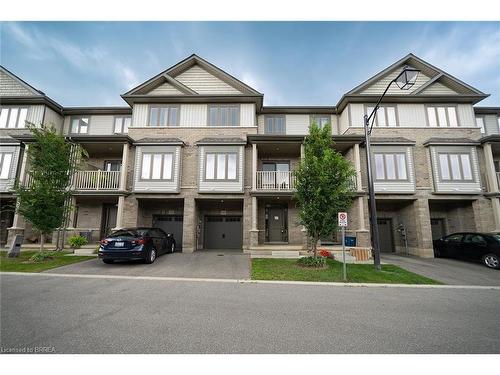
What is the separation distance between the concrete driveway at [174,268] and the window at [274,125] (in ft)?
33.6

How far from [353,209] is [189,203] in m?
10.7

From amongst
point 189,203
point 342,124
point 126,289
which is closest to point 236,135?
point 189,203

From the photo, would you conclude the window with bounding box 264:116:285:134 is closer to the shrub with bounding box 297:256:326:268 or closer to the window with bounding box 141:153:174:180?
the window with bounding box 141:153:174:180

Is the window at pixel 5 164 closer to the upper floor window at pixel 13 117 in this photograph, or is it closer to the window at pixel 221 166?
the upper floor window at pixel 13 117

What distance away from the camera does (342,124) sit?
1709 centimetres

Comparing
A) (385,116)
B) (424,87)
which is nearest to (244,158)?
(385,116)

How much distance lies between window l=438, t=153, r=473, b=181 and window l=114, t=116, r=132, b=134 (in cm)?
2247

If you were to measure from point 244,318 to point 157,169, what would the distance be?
1233 cm

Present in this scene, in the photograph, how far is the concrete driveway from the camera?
28.7 ft

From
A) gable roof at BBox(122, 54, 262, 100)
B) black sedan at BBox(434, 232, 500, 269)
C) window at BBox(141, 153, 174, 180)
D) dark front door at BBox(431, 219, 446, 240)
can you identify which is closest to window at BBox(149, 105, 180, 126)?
gable roof at BBox(122, 54, 262, 100)

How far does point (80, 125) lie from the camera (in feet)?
57.6

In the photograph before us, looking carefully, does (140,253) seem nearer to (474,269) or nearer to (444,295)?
(444,295)

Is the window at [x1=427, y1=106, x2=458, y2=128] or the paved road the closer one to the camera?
the paved road

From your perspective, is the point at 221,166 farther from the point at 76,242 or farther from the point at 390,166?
the point at 390,166
